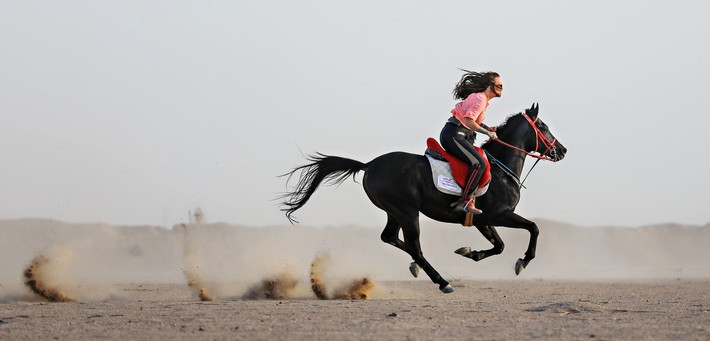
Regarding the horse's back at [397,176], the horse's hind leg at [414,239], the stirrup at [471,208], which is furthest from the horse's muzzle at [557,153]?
the horse's hind leg at [414,239]

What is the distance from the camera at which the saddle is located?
15.6m

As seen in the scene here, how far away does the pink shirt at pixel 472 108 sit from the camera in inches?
629

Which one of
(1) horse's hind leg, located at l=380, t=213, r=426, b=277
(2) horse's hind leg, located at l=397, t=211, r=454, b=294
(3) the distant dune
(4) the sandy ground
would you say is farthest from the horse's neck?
(3) the distant dune

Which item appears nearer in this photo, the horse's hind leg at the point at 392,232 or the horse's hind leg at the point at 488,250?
the horse's hind leg at the point at 488,250

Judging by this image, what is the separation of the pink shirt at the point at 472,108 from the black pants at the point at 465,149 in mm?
179

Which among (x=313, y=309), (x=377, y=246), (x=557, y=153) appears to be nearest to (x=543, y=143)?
(x=557, y=153)

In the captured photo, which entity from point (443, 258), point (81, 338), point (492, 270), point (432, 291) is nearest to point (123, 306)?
point (81, 338)

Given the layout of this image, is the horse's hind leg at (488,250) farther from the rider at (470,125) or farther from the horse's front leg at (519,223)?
the rider at (470,125)

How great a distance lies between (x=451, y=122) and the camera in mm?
16125

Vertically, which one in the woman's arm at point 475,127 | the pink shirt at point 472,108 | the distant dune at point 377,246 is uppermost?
the distant dune at point 377,246

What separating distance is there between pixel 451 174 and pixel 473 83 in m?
1.68

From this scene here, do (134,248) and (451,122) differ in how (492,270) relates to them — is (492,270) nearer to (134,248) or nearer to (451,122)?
(134,248)

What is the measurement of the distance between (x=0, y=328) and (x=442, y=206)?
21.2 feet

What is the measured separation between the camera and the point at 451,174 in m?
15.7
